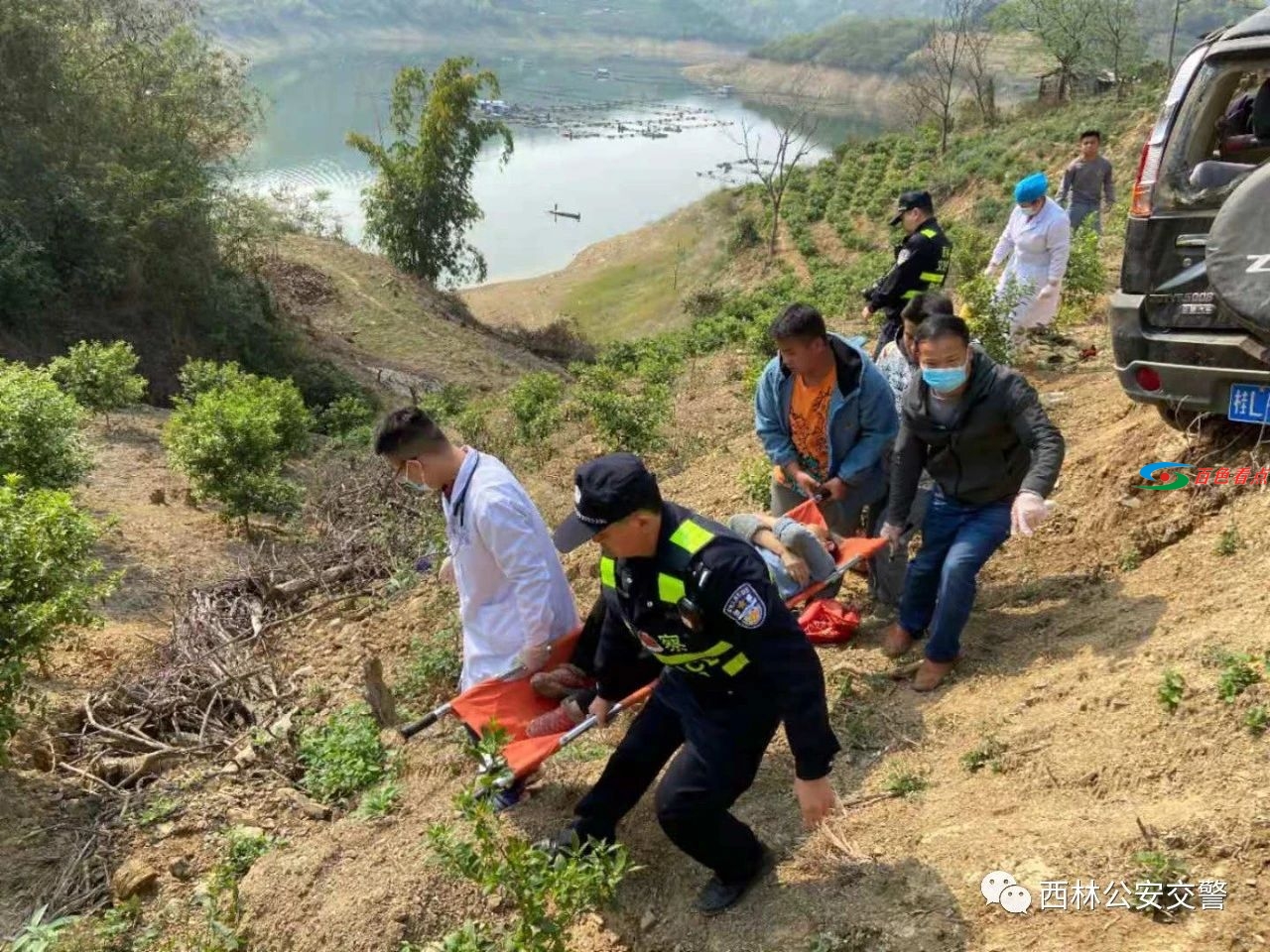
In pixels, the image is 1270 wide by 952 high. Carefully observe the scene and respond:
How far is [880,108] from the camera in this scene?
→ 79250 mm

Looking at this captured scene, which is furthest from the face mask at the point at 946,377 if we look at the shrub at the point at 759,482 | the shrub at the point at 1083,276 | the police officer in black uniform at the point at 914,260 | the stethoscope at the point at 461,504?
the shrub at the point at 1083,276

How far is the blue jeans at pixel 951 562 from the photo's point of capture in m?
3.65

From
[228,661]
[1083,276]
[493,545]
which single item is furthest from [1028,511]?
[1083,276]

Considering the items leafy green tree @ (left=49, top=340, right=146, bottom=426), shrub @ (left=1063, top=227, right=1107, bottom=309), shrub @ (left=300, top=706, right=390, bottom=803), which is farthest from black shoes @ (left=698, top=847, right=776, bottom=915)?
leafy green tree @ (left=49, top=340, right=146, bottom=426)

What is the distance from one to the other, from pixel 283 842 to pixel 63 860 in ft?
3.37

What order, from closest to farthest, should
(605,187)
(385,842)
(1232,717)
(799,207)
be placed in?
(1232,717) → (385,842) → (799,207) → (605,187)

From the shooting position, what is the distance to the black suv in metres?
3.91

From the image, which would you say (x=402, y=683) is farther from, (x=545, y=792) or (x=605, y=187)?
(x=605, y=187)

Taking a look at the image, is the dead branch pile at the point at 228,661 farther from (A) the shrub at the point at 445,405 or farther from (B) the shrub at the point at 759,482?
(A) the shrub at the point at 445,405

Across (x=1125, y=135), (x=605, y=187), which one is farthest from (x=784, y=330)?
(x=605, y=187)

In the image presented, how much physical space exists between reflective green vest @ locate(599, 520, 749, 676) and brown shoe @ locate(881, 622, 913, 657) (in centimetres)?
162

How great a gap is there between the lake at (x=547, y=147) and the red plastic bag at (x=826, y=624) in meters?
28.6

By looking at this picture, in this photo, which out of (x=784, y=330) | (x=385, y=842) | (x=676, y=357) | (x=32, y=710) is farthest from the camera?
(x=676, y=357)

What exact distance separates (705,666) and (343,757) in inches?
90.0
